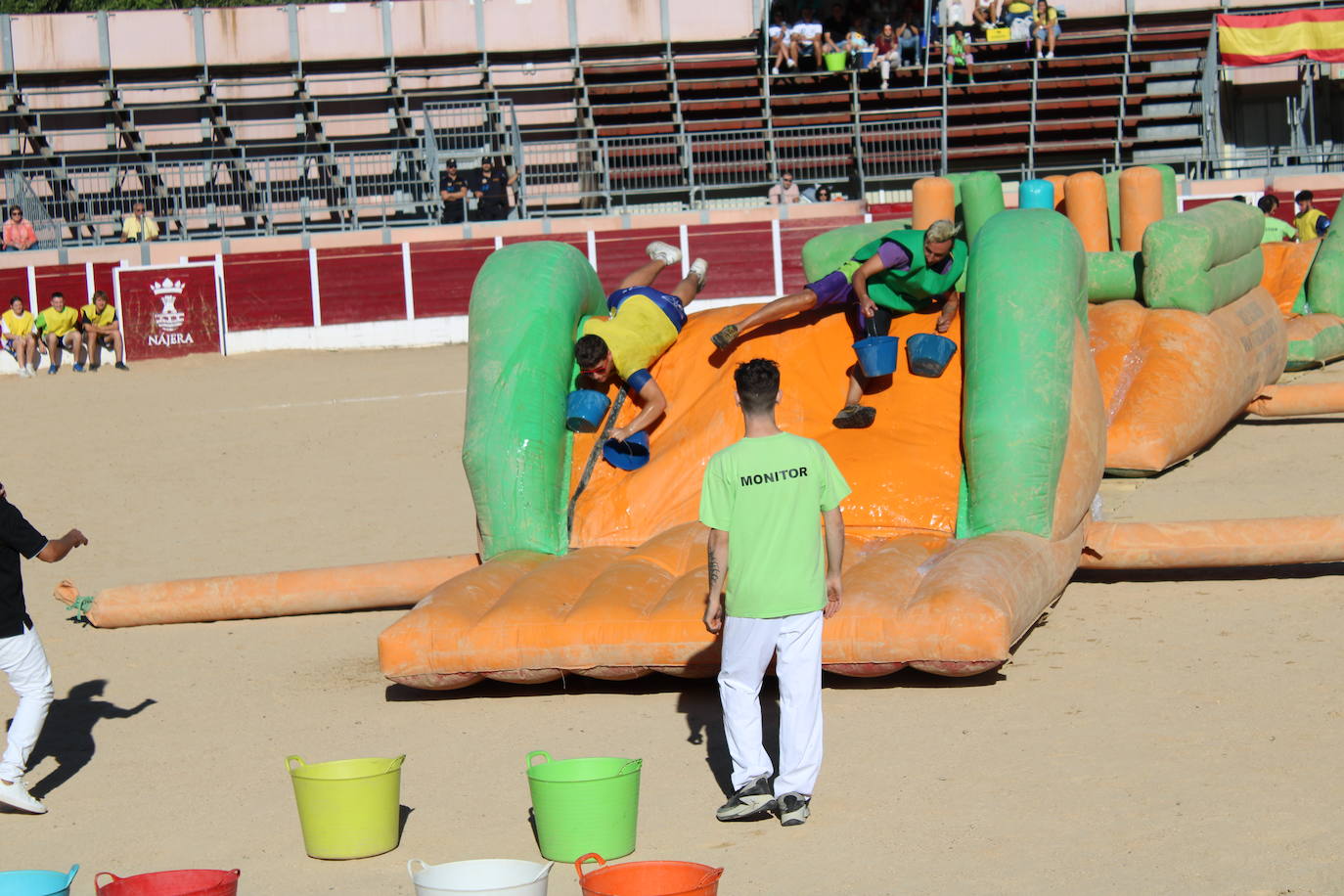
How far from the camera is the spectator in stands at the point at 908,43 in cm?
2648

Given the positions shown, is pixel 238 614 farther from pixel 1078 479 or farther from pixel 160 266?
pixel 160 266

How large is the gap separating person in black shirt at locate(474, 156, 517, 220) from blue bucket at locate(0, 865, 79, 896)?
63.4ft

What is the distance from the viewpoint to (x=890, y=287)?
8945 millimetres

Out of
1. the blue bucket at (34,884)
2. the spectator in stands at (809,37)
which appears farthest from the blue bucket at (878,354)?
the spectator in stands at (809,37)

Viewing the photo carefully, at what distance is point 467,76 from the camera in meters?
26.7

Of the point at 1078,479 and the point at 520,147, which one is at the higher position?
the point at 520,147

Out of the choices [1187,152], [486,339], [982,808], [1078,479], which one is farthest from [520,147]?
[982,808]

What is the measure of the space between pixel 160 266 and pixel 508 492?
46.9 feet

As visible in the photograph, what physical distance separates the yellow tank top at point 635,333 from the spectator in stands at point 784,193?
14.5 metres

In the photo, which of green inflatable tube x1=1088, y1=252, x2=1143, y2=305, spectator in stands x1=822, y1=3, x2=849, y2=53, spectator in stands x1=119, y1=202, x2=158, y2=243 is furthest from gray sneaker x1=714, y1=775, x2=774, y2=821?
spectator in stands x1=822, y1=3, x2=849, y2=53

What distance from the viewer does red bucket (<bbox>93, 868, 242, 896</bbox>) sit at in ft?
13.6

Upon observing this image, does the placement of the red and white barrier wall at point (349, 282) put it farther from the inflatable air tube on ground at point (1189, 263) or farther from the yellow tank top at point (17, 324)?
the inflatable air tube on ground at point (1189, 263)

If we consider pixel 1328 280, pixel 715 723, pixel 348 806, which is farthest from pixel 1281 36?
pixel 348 806

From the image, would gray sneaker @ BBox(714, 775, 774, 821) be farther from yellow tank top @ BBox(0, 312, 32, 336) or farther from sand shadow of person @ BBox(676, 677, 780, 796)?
yellow tank top @ BBox(0, 312, 32, 336)
